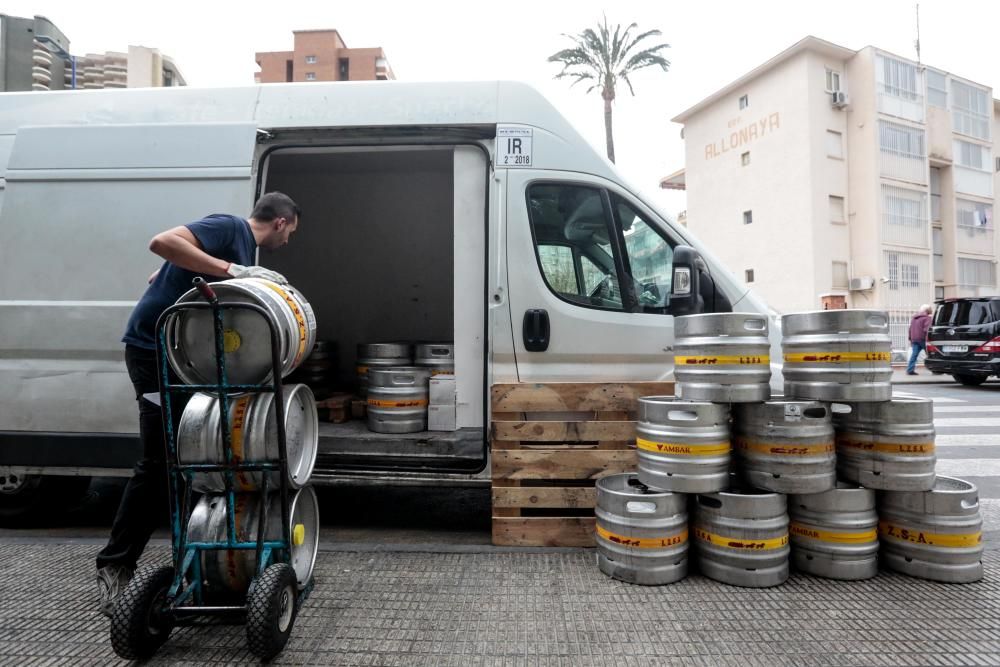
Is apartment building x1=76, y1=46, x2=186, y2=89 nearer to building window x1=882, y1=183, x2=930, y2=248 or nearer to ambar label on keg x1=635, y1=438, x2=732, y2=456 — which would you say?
ambar label on keg x1=635, y1=438, x2=732, y2=456

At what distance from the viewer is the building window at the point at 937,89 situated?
1104 inches

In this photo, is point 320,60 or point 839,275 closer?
point 839,275

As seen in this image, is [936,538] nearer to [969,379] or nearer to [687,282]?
[687,282]

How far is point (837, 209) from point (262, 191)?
28471 millimetres

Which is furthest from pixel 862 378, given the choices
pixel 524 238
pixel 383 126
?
pixel 383 126

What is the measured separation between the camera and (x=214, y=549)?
97.3 inches

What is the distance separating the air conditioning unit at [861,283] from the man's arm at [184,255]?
28671mm

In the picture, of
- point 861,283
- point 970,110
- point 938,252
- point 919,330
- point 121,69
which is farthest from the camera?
point 970,110

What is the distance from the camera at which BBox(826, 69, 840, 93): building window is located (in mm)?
26405

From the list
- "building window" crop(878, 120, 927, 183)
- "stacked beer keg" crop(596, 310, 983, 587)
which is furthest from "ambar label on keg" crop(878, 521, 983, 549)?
"building window" crop(878, 120, 927, 183)

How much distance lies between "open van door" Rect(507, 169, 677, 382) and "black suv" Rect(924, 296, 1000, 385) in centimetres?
1274

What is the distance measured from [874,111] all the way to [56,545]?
31278mm

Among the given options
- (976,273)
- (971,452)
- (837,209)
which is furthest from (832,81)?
(971,452)

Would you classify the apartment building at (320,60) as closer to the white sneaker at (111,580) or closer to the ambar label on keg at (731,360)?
the ambar label on keg at (731,360)
